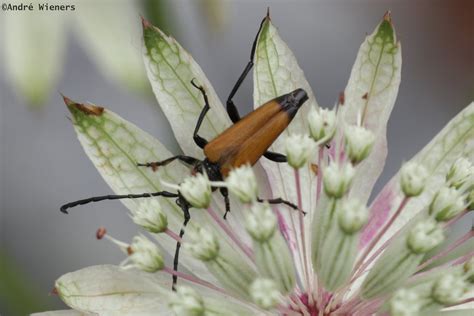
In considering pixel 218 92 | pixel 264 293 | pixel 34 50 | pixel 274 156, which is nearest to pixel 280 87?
pixel 274 156

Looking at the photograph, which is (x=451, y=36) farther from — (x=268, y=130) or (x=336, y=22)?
(x=268, y=130)

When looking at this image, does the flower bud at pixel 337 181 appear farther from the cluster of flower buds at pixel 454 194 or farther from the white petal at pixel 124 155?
the white petal at pixel 124 155

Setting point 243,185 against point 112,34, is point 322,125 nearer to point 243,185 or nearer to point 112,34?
point 243,185

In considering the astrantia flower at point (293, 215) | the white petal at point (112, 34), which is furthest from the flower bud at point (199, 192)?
the white petal at point (112, 34)

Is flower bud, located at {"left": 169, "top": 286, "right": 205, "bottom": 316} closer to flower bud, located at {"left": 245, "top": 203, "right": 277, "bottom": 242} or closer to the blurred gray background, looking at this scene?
flower bud, located at {"left": 245, "top": 203, "right": 277, "bottom": 242}

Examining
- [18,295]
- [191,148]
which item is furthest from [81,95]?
[191,148]
